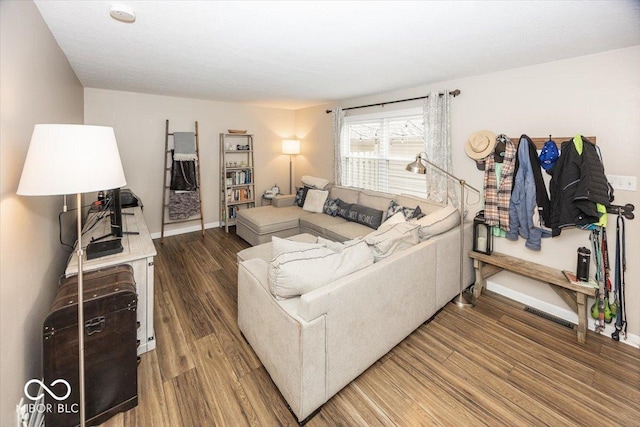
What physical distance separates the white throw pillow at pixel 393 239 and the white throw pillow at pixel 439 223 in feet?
0.29

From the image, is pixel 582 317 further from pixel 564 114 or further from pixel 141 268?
pixel 141 268

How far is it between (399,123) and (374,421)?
3.54 meters

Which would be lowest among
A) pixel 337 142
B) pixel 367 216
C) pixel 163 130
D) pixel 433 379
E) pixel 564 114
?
pixel 433 379

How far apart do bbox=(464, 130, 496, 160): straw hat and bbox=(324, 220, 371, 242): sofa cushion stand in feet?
4.96

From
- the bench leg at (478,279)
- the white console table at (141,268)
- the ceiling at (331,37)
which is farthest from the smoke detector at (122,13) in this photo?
the bench leg at (478,279)

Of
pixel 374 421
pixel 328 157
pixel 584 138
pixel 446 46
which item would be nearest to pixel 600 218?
pixel 584 138

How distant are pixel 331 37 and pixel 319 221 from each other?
8.24ft

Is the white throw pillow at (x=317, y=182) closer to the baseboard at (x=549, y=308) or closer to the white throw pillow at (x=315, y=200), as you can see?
the white throw pillow at (x=315, y=200)

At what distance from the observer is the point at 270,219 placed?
4.20 meters

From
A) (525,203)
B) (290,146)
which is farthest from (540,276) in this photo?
(290,146)

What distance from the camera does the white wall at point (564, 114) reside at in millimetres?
2203

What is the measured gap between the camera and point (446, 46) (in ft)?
7.30

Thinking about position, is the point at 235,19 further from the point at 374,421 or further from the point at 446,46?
the point at 374,421

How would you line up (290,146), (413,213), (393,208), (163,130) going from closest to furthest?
1. (413,213)
2. (393,208)
3. (163,130)
4. (290,146)
